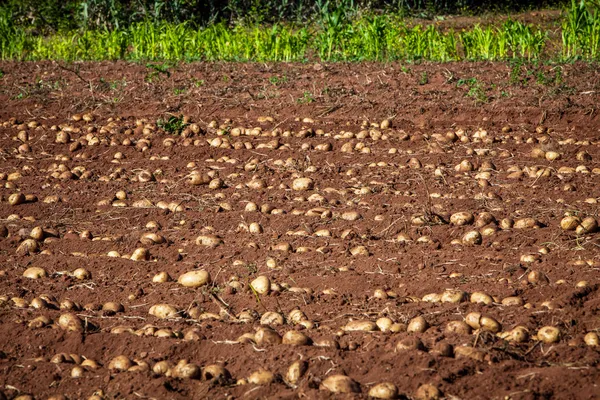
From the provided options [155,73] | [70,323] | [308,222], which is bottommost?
[308,222]

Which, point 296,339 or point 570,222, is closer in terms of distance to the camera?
point 296,339

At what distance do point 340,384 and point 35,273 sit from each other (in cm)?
179

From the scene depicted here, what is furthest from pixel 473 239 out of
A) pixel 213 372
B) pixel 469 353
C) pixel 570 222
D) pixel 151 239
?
pixel 213 372

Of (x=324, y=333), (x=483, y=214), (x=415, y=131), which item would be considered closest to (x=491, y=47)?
(x=415, y=131)

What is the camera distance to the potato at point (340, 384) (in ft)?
7.57

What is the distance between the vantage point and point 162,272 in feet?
11.4

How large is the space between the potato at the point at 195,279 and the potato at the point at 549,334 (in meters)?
1.41

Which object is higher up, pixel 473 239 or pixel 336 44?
pixel 336 44

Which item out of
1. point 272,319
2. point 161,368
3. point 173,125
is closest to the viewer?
point 161,368

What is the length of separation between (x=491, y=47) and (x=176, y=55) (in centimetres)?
336

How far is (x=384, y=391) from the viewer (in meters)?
2.28

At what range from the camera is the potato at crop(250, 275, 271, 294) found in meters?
A: 3.22

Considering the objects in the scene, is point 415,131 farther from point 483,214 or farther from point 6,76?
point 6,76

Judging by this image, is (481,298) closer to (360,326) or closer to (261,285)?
(360,326)
